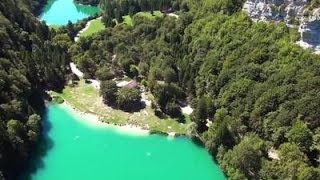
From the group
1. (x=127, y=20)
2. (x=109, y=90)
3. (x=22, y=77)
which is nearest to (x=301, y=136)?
(x=109, y=90)

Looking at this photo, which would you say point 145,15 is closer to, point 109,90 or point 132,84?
point 132,84

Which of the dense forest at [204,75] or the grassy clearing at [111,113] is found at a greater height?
the dense forest at [204,75]

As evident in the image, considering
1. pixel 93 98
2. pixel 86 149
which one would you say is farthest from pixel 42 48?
pixel 86 149

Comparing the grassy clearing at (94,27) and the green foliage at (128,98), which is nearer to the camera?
the green foliage at (128,98)

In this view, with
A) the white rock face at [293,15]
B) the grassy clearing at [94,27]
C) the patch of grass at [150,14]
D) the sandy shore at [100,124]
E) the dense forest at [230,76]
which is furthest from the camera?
the grassy clearing at [94,27]

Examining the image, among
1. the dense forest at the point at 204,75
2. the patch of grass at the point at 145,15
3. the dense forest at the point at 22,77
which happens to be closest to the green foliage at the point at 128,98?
the dense forest at the point at 204,75

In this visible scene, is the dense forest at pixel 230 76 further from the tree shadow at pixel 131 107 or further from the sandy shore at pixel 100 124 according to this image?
the sandy shore at pixel 100 124
